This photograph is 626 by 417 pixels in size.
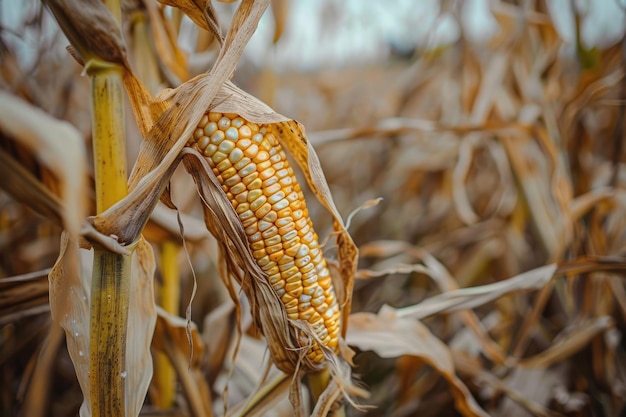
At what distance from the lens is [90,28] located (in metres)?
0.43

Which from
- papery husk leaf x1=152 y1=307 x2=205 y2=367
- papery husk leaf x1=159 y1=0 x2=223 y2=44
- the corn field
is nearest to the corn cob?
the corn field

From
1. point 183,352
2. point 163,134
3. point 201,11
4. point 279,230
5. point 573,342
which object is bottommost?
point 573,342

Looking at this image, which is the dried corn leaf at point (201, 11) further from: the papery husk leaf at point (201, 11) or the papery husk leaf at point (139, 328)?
the papery husk leaf at point (139, 328)

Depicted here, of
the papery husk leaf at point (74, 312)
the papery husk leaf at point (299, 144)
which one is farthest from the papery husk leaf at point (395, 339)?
the papery husk leaf at point (74, 312)

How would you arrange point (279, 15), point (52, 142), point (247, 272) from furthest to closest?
point (279, 15)
point (247, 272)
point (52, 142)

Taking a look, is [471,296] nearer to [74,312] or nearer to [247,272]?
[247,272]

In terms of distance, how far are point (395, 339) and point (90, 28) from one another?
56 centimetres

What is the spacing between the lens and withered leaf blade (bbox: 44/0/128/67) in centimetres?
42

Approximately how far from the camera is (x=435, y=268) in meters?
1.01

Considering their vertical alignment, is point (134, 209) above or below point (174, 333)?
above

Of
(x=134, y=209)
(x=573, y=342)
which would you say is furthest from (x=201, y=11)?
(x=573, y=342)

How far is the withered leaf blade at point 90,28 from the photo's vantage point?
42 centimetres

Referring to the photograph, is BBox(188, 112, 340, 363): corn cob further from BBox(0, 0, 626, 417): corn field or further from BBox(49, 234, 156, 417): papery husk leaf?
BBox(49, 234, 156, 417): papery husk leaf

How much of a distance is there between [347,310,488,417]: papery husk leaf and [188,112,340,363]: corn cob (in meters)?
0.17
